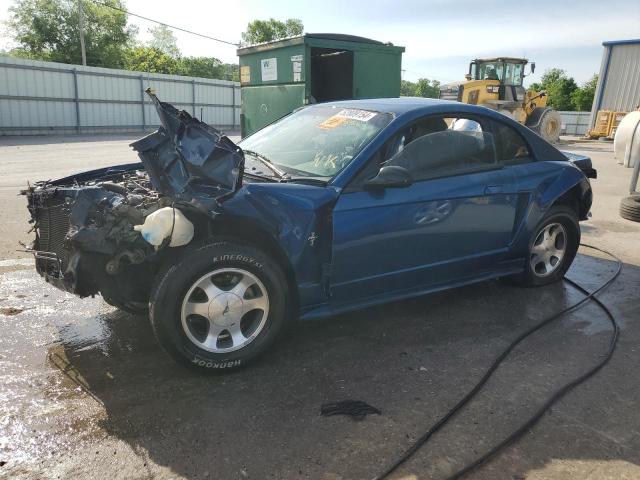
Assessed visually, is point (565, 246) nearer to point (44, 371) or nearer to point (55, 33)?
point (44, 371)

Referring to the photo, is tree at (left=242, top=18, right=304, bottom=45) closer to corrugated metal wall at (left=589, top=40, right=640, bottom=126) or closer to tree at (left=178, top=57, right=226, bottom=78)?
tree at (left=178, top=57, right=226, bottom=78)

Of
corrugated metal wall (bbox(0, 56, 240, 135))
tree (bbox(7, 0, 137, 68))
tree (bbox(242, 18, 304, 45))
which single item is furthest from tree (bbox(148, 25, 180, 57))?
corrugated metal wall (bbox(0, 56, 240, 135))

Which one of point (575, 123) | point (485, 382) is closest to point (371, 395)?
point (485, 382)

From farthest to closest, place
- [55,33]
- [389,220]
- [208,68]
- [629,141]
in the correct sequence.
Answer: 1. [208,68]
2. [55,33]
3. [629,141]
4. [389,220]

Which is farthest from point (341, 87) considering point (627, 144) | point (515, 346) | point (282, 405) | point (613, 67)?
point (613, 67)

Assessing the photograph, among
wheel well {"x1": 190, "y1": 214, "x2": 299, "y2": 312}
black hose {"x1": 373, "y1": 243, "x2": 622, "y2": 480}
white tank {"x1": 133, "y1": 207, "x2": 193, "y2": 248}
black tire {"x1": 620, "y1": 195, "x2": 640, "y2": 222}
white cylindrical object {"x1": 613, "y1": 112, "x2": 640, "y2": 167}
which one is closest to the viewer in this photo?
black hose {"x1": 373, "y1": 243, "x2": 622, "y2": 480}

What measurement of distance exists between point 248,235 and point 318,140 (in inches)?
41.9

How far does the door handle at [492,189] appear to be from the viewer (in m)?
3.93

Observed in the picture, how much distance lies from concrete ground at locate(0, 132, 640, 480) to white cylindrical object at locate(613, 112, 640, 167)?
15.8 feet

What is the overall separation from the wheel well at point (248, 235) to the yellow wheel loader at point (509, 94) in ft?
58.2

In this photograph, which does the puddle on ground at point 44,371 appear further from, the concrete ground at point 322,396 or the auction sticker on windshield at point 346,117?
the auction sticker on windshield at point 346,117

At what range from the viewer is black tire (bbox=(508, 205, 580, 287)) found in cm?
448

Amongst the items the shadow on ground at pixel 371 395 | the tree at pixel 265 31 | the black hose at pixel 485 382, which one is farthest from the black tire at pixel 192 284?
the tree at pixel 265 31

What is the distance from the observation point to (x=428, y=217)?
360 cm
